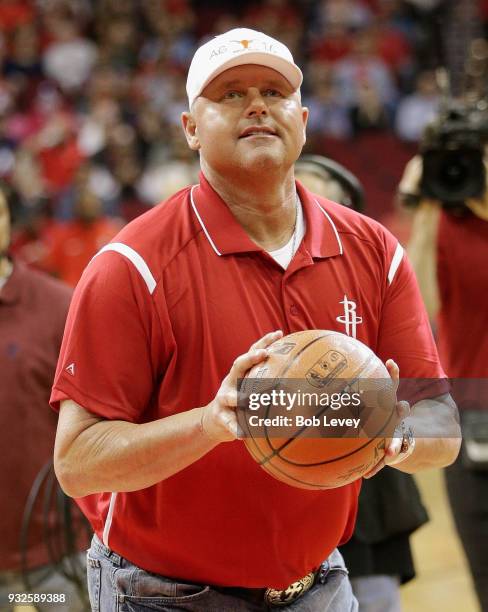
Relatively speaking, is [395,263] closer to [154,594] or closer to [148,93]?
[154,594]

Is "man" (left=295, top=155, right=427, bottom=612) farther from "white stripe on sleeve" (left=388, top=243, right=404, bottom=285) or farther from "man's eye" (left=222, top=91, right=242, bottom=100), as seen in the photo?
"man's eye" (left=222, top=91, right=242, bottom=100)

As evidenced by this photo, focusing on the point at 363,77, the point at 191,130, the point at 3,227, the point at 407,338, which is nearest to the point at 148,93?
the point at 363,77

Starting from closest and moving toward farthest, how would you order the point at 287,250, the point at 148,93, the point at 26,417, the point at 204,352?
the point at 204,352 < the point at 287,250 < the point at 26,417 < the point at 148,93

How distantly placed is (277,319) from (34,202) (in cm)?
755

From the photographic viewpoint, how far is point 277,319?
7.76 ft

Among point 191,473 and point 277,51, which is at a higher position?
point 277,51

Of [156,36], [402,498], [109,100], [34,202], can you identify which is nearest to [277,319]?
[402,498]

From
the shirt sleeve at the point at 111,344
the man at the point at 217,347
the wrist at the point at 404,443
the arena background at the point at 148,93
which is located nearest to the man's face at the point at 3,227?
the man at the point at 217,347

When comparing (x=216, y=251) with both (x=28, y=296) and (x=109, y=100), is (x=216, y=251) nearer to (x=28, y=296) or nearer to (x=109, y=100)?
A: (x=28, y=296)

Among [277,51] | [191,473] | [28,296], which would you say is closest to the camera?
[191,473]

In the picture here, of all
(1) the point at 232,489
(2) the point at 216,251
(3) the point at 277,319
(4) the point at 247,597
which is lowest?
(4) the point at 247,597

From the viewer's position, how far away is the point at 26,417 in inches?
160

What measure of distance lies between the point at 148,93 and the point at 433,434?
9627mm

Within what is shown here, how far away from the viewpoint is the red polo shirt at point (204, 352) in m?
2.25
